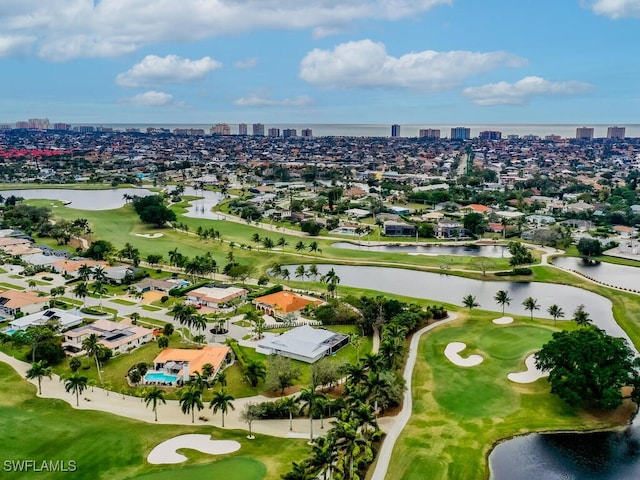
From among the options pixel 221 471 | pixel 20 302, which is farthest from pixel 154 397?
pixel 20 302

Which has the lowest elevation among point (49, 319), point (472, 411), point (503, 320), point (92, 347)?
point (472, 411)

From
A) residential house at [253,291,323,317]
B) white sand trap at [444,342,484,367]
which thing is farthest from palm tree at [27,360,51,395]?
white sand trap at [444,342,484,367]

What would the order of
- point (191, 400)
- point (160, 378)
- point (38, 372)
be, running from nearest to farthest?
1. point (191, 400)
2. point (38, 372)
3. point (160, 378)

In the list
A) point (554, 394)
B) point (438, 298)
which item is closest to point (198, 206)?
point (438, 298)

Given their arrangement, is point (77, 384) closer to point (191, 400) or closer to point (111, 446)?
point (111, 446)

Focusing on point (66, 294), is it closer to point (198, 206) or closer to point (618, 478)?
point (618, 478)

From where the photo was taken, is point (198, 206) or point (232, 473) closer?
point (232, 473)

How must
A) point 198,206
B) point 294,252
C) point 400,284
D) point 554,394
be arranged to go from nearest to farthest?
point 554,394 → point 400,284 → point 294,252 → point 198,206
